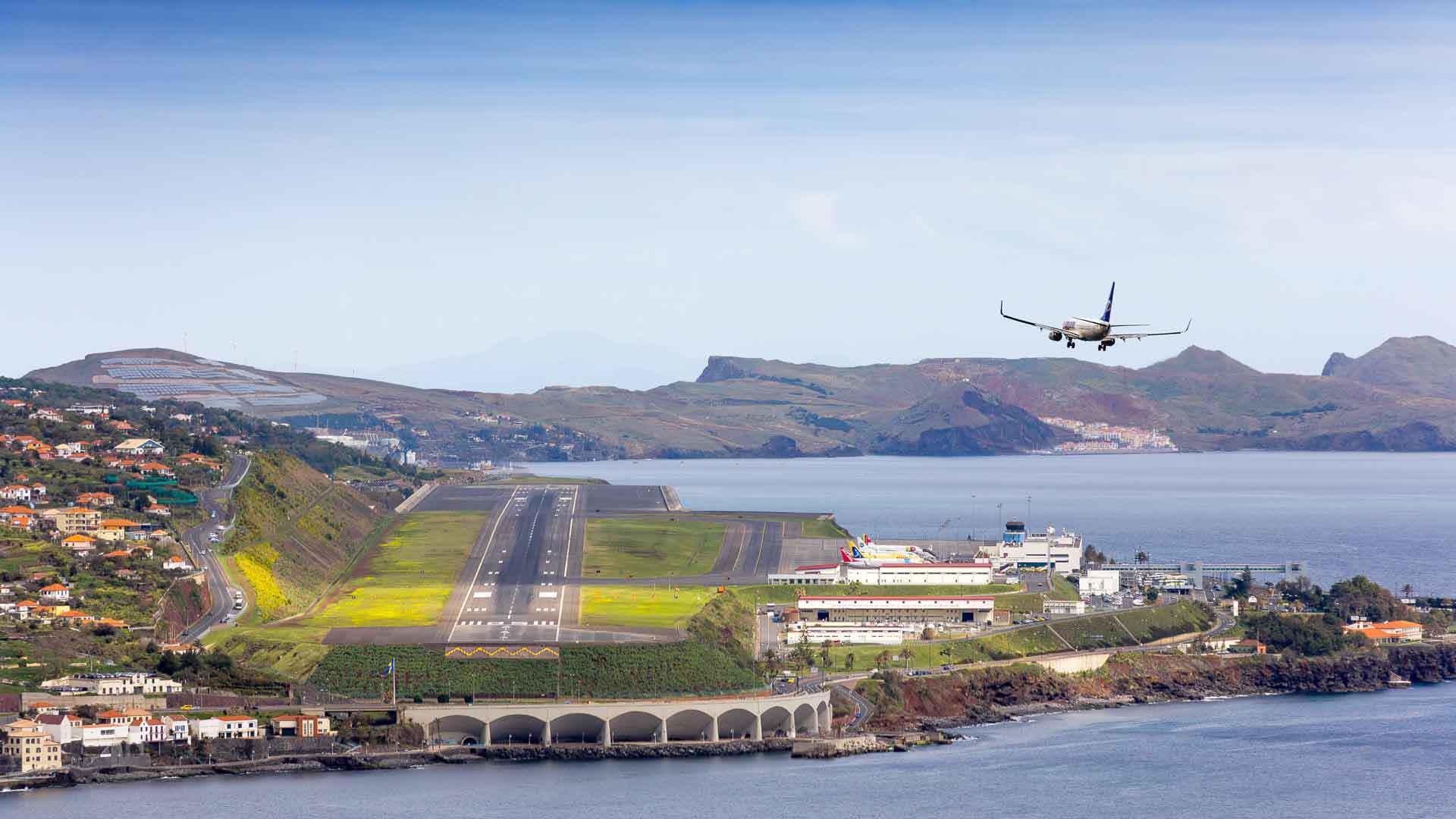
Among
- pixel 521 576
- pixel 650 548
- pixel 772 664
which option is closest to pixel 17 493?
pixel 521 576

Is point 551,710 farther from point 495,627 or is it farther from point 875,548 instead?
point 875,548

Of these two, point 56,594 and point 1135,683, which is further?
point 1135,683

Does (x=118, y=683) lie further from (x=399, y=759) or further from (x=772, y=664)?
(x=772, y=664)

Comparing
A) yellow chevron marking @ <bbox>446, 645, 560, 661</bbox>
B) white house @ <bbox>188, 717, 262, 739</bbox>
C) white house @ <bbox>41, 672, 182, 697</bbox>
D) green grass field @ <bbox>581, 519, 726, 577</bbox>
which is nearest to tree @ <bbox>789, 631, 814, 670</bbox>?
yellow chevron marking @ <bbox>446, 645, 560, 661</bbox>

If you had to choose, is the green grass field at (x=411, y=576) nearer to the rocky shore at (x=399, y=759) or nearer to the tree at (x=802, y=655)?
the tree at (x=802, y=655)

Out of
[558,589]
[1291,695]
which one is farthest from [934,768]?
[558,589]

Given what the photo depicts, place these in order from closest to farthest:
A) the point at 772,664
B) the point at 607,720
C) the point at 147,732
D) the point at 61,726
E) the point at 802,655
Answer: the point at 61,726, the point at 147,732, the point at 607,720, the point at 772,664, the point at 802,655

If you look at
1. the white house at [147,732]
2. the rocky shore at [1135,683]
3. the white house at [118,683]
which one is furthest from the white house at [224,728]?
the rocky shore at [1135,683]
